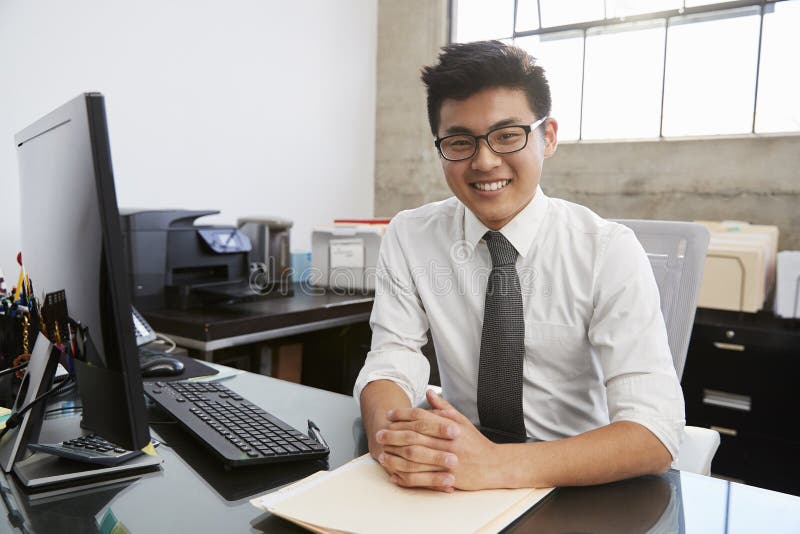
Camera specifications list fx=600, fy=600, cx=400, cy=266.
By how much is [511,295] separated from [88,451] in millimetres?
739

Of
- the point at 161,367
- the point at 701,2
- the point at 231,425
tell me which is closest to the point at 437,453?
the point at 231,425

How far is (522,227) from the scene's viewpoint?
1.24m

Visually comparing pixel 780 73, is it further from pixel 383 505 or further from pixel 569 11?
pixel 383 505

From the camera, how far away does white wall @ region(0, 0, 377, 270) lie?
242cm

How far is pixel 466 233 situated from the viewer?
131 cm

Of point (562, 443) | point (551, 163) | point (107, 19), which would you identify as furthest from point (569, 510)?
point (551, 163)

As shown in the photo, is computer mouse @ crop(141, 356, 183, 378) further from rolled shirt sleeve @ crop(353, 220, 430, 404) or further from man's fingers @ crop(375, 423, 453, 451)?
man's fingers @ crop(375, 423, 453, 451)

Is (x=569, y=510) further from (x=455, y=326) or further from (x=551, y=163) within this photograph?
(x=551, y=163)

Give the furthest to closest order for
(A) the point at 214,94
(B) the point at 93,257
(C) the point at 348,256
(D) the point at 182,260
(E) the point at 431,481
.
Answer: (A) the point at 214,94
(C) the point at 348,256
(D) the point at 182,260
(E) the point at 431,481
(B) the point at 93,257

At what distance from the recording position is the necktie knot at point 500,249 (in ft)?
3.92

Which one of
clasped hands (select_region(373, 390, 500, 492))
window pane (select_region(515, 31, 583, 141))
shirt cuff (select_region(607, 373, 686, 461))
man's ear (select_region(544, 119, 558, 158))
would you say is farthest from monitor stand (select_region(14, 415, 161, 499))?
window pane (select_region(515, 31, 583, 141))

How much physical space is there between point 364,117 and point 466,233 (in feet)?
10.5

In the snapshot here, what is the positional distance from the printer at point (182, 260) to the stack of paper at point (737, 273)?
1934 mm

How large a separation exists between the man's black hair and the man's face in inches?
0.6
